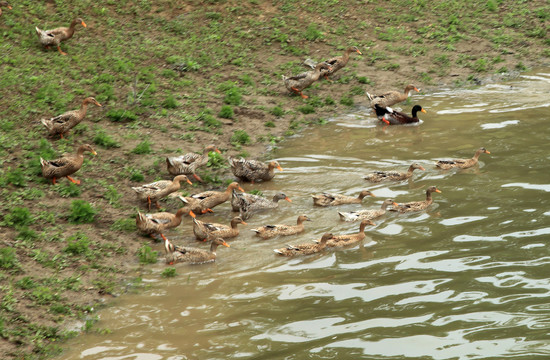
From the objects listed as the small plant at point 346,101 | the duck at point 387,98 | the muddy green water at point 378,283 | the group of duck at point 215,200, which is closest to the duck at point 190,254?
the group of duck at point 215,200

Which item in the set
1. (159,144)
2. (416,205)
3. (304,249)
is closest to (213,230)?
(304,249)

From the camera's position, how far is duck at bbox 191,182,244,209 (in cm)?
1689

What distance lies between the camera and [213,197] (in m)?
17.0

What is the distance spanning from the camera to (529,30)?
2862 cm

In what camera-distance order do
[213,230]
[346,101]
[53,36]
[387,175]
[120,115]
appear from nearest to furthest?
[213,230] → [387,175] → [120,115] → [53,36] → [346,101]

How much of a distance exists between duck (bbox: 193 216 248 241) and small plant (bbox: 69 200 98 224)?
2.25 meters

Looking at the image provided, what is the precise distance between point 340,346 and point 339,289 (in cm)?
193

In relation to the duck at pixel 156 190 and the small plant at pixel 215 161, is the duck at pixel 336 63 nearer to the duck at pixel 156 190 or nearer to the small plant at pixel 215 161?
the small plant at pixel 215 161

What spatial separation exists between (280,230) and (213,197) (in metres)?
2.38

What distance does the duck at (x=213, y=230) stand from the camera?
15375mm

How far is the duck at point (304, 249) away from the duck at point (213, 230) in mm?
1484

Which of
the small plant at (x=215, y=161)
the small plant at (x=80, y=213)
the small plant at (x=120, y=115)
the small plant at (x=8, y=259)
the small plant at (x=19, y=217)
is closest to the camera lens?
the small plant at (x=8, y=259)

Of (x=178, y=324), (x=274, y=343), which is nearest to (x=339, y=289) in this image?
(x=274, y=343)

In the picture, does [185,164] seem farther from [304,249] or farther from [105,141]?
[304,249]
